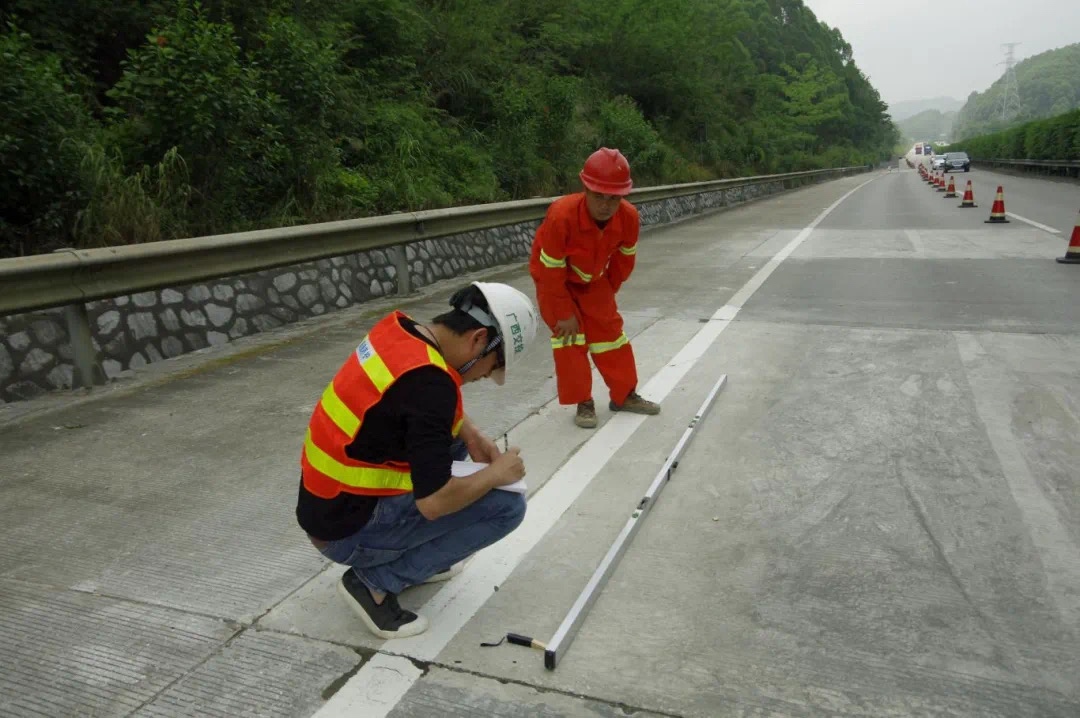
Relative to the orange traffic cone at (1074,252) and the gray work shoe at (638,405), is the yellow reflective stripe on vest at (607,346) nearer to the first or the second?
the gray work shoe at (638,405)

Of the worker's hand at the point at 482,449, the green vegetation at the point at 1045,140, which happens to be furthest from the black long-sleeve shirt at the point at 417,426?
the green vegetation at the point at 1045,140

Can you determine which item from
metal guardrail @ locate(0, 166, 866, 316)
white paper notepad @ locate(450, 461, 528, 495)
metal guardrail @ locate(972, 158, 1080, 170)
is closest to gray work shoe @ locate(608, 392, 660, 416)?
white paper notepad @ locate(450, 461, 528, 495)

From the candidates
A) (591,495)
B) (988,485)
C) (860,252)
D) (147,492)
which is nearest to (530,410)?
(591,495)

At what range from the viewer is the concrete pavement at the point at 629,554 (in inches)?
104

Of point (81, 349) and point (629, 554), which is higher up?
point (81, 349)

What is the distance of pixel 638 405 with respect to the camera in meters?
5.38

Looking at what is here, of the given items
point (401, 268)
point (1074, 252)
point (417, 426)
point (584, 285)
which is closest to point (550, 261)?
point (584, 285)

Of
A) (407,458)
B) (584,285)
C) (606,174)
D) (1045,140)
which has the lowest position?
(407,458)

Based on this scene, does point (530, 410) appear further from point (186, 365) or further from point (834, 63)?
point (834, 63)

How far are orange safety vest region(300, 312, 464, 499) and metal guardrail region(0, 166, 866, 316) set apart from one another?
11.8ft

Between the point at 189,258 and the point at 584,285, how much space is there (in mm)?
3199

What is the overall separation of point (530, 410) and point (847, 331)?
3.38 metres

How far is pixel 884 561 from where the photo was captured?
11.2ft

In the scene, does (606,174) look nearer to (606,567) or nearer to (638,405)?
(638,405)
